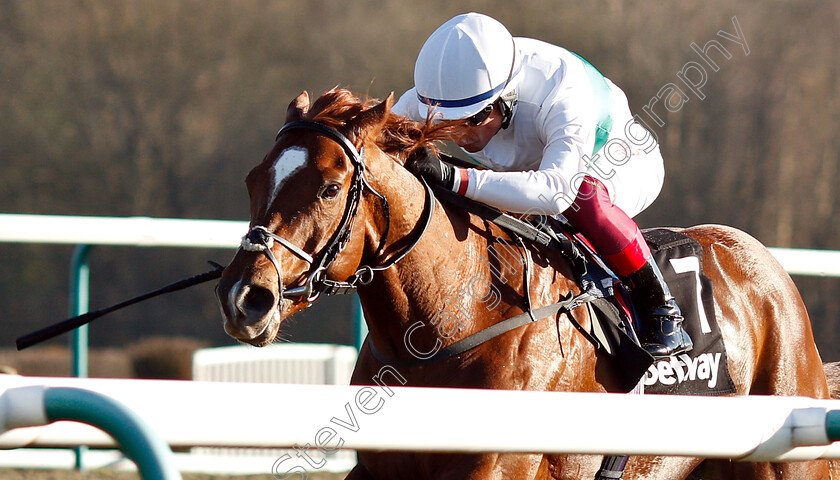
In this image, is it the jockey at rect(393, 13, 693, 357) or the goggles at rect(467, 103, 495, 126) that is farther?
the goggles at rect(467, 103, 495, 126)

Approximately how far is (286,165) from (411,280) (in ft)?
1.40

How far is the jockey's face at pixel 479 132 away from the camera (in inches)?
98.5

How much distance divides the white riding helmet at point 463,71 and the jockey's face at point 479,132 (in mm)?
59

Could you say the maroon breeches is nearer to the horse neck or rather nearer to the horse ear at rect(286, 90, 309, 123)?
the horse neck

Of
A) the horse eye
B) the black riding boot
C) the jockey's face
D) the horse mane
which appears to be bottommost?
the black riding boot

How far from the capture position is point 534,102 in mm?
2564

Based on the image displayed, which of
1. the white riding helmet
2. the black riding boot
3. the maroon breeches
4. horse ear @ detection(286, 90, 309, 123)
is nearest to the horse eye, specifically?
horse ear @ detection(286, 90, 309, 123)

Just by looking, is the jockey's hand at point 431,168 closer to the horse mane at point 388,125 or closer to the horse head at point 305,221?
the horse mane at point 388,125

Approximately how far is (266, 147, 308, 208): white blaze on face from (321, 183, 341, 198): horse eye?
0.08 m

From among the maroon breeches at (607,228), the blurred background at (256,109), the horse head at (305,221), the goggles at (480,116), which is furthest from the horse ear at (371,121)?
the blurred background at (256,109)

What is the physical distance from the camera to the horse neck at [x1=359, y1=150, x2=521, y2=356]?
2.25 metres

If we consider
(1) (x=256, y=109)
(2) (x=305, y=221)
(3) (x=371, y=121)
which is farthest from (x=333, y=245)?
(1) (x=256, y=109)

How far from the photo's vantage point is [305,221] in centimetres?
206

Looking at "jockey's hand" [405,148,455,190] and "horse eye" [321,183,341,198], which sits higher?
"horse eye" [321,183,341,198]
